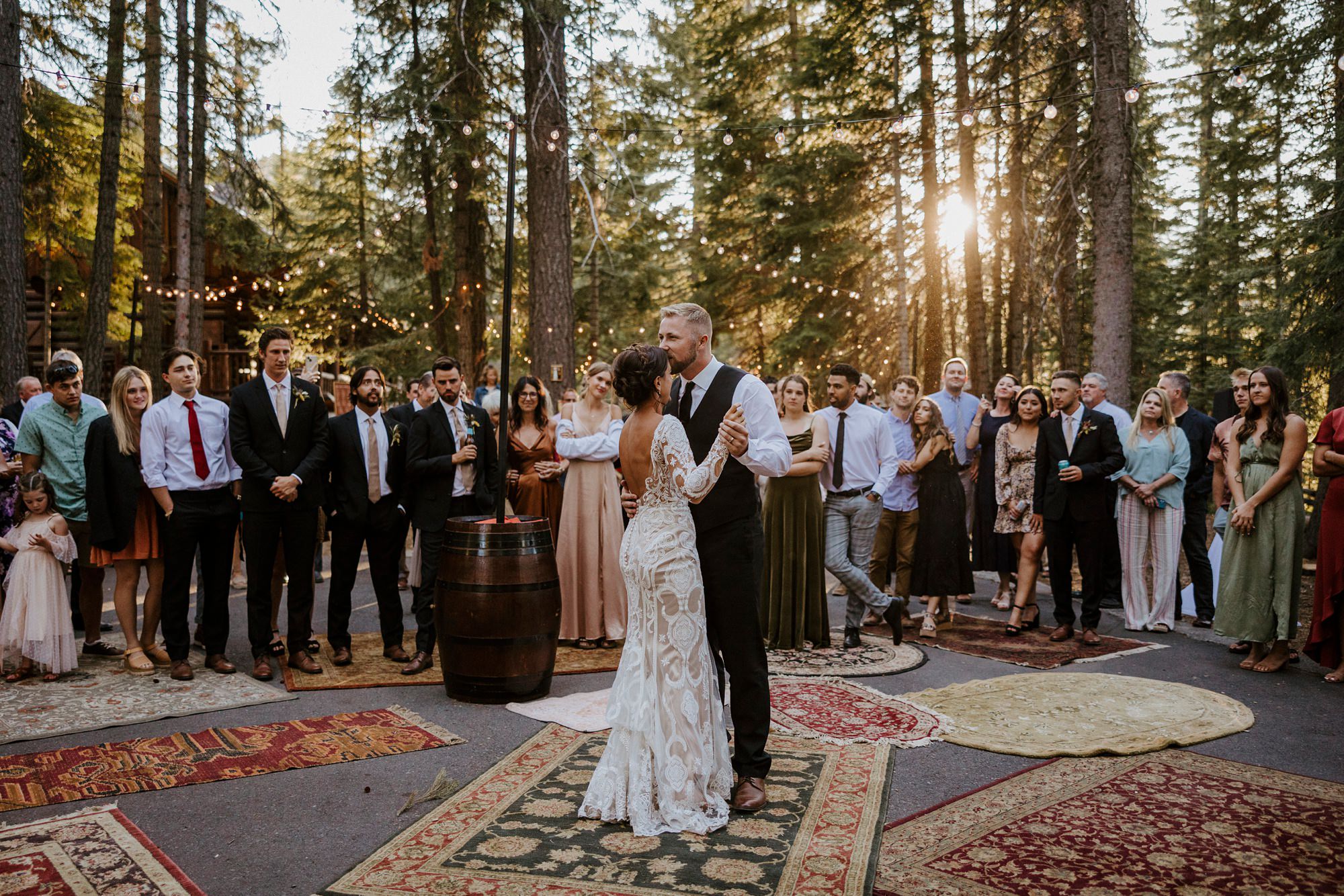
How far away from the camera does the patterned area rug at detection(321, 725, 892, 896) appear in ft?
A: 10.5

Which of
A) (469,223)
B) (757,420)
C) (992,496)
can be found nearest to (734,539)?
(757,420)

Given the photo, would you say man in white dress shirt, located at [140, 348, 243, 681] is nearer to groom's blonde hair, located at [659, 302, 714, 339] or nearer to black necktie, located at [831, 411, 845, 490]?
groom's blonde hair, located at [659, 302, 714, 339]

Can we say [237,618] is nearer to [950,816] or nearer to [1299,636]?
[950,816]

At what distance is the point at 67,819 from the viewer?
12.3 feet

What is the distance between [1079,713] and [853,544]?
2288 mm

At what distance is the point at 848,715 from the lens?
532 centimetres

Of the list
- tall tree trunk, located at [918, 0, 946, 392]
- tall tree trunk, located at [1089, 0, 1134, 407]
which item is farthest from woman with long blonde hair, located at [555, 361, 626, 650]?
tall tree trunk, located at [918, 0, 946, 392]

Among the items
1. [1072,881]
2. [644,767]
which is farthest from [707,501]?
[1072,881]

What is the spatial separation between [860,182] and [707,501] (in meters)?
17.5

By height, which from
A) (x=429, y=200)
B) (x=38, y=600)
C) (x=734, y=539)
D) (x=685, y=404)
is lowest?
(x=38, y=600)

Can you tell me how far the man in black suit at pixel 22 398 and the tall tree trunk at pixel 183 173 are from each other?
627 cm

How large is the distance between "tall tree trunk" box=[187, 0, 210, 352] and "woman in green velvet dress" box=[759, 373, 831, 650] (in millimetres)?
12167

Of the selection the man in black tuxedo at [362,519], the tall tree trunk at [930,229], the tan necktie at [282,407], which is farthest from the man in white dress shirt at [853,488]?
the tall tree trunk at [930,229]

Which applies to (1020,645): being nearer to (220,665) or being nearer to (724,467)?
(724,467)
